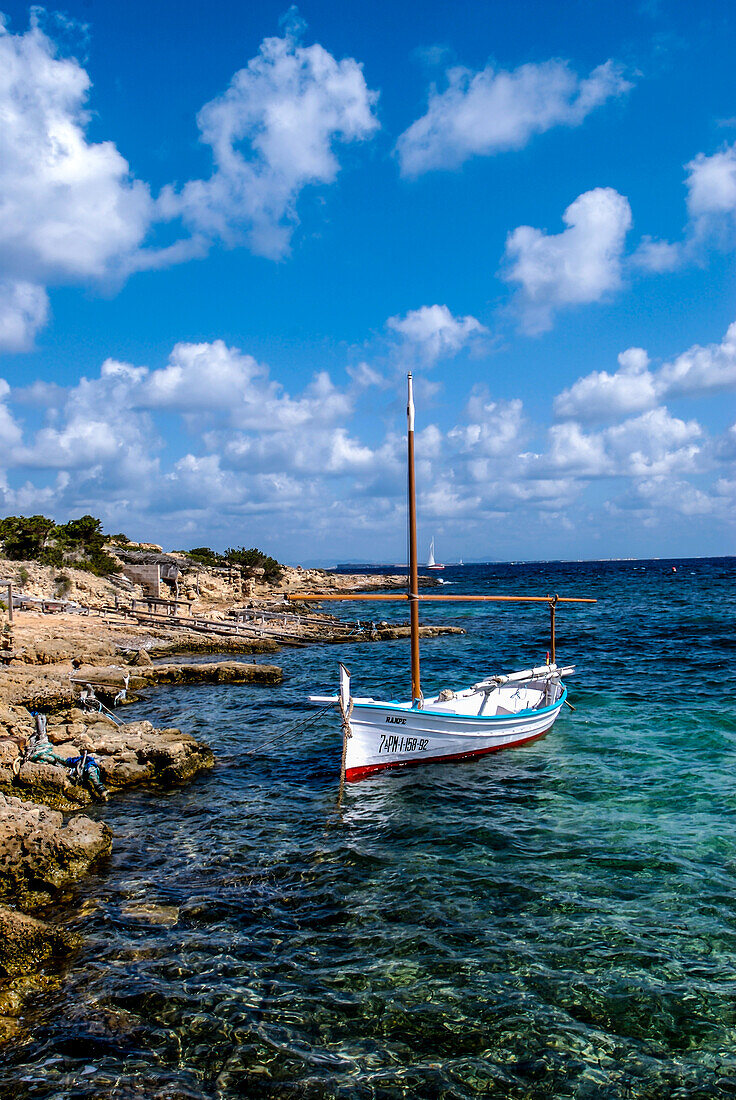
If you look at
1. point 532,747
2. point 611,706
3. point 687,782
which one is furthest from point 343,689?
point 611,706

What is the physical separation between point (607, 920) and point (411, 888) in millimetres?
3168

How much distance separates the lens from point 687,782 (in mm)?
15742

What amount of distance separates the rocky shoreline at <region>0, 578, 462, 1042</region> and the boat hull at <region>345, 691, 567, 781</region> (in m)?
4.47

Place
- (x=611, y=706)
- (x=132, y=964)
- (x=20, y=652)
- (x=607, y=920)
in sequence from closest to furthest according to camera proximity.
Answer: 1. (x=132, y=964)
2. (x=607, y=920)
3. (x=611, y=706)
4. (x=20, y=652)

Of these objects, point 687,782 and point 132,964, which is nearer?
point 132,964

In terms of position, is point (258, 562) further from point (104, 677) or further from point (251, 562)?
point (104, 677)

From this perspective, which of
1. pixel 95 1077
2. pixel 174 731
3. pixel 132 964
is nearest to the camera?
pixel 95 1077

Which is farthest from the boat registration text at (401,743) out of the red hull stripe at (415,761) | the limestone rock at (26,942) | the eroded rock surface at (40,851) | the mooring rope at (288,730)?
the limestone rock at (26,942)

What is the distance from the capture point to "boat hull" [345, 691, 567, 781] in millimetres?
16531

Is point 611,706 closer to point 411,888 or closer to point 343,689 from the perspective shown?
point 343,689

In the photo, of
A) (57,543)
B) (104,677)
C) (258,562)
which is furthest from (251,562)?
(104,677)

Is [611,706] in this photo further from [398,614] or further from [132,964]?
[398,614]

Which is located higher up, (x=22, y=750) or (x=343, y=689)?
(x=343, y=689)

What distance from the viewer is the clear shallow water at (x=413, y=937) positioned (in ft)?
23.1
